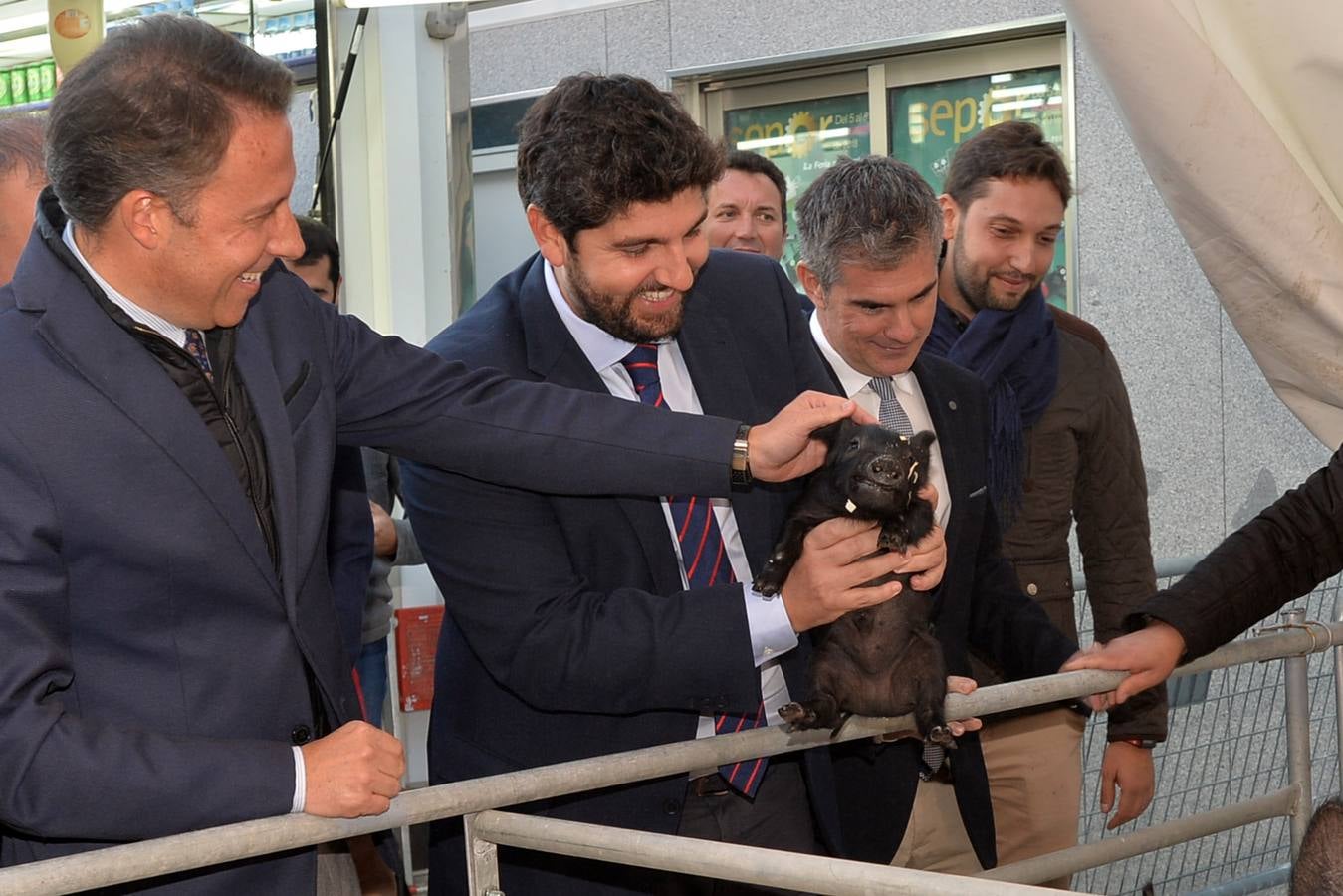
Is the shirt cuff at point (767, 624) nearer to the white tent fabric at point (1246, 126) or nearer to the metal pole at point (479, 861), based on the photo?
the metal pole at point (479, 861)

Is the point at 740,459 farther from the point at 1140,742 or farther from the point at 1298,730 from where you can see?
the point at 1298,730

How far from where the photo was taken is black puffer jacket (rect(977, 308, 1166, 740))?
360 cm

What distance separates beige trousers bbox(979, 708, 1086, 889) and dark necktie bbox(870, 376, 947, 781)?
33 cm

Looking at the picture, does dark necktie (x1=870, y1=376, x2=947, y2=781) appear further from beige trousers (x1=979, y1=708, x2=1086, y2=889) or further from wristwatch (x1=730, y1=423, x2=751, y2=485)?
wristwatch (x1=730, y1=423, x2=751, y2=485)

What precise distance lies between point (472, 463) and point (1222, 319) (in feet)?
17.7

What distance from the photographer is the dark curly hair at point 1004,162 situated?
147 inches

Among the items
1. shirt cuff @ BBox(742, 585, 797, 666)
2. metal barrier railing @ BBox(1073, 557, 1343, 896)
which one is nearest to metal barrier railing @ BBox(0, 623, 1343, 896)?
shirt cuff @ BBox(742, 585, 797, 666)

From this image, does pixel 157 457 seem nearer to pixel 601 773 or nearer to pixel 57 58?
pixel 601 773

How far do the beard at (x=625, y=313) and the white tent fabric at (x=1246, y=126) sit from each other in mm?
771

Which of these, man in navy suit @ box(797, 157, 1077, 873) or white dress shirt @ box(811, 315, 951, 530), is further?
white dress shirt @ box(811, 315, 951, 530)

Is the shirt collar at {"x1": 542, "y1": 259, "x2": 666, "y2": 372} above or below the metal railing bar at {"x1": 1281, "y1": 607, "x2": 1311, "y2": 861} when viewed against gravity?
above

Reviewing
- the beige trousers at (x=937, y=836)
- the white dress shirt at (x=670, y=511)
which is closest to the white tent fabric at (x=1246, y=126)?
the white dress shirt at (x=670, y=511)

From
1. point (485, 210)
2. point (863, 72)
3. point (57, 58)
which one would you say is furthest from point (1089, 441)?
point (485, 210)

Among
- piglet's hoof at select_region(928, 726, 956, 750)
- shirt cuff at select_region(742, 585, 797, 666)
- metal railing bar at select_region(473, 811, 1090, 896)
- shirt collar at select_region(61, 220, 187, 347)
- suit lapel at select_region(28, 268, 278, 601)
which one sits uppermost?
shirt collar at select_region(61, 220, 187, 347)
